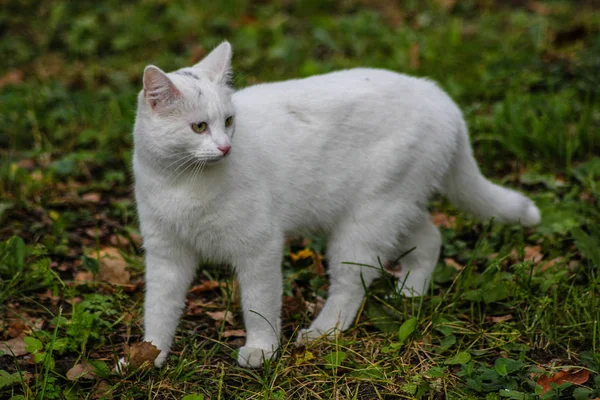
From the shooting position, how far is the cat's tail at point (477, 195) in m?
3.43

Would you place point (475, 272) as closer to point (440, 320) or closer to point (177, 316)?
point (440, 320)

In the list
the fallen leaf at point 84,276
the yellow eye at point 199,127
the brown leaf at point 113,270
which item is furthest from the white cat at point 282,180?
the fallen leaf at point 84,276

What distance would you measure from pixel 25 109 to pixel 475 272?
3.34m

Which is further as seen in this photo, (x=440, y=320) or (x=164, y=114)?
(x=440, y=320)

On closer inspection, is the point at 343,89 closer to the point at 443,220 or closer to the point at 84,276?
the point at 443,220

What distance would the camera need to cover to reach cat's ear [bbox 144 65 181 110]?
2555 mm

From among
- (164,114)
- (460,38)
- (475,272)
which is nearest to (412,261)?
(475,272)

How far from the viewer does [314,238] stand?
12.7 feet

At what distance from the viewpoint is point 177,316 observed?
306cm

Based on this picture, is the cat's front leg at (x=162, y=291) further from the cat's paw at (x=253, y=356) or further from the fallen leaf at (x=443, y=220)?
the fallen leaf at (x=443, y=220)

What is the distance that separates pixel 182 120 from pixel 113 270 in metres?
1.27

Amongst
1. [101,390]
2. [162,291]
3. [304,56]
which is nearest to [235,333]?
[162,291]

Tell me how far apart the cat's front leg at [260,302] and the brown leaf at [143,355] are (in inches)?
14.2

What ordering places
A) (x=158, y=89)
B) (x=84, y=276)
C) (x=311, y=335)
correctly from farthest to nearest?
(x=84, y=276) → (x=311, y=335) → (x=158, y=89)
